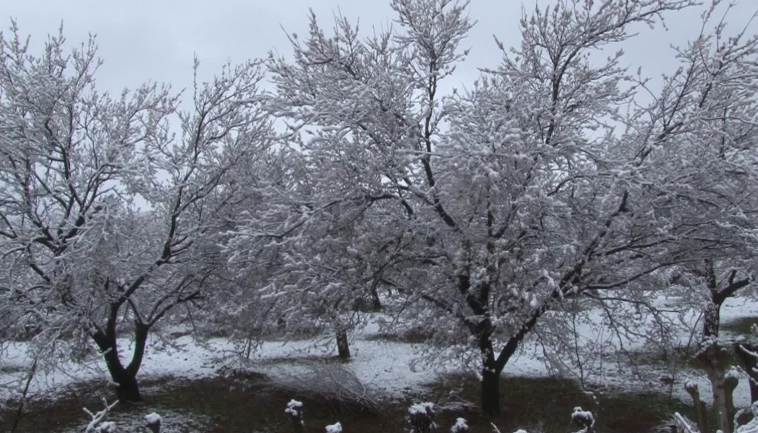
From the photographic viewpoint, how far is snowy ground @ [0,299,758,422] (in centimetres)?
937

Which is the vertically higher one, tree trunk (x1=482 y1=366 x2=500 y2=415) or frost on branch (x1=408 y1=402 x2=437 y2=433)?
frost on branch (x1=408 y1=402 x2=437 y2=433)

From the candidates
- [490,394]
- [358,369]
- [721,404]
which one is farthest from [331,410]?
[721,404]

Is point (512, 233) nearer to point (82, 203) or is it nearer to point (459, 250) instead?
point (459, 250)

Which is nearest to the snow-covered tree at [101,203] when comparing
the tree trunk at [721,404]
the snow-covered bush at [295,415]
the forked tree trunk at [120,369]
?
the forked tree trunk at [120,369]

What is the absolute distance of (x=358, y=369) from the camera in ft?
36.3

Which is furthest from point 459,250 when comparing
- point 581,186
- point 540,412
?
point 540,412

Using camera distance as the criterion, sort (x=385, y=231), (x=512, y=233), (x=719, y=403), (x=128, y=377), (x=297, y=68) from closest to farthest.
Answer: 1. (x=719, y=403)
2. (x=512, y=233)
3. (x=385, y=231)
4. (x=297, y=68)
5. (x=128, y=377)

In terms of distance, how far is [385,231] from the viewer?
727cm

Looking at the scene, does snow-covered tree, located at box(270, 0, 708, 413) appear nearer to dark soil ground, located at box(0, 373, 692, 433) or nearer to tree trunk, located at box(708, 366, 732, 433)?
dark soil ground, located at box(0, 373, 692, 433)

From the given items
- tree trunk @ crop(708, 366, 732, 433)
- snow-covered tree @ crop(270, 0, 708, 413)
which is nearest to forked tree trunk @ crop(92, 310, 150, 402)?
snow-covered tree @ crop(270, 0, 708, 413)

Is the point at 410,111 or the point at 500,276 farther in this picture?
the point at 410,111

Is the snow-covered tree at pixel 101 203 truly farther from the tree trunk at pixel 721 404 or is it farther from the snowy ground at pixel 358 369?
the tree trunk at pixel 721 404

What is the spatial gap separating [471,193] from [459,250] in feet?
2.58

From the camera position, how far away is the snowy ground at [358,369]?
30.7 feet
